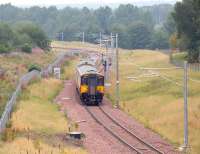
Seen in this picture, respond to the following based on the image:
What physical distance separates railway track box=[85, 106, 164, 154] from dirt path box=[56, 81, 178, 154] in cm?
33

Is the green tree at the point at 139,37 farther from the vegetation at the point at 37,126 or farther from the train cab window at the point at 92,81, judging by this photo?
the train cab window at the point at 92,81

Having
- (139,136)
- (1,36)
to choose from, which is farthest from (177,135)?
(1,36)

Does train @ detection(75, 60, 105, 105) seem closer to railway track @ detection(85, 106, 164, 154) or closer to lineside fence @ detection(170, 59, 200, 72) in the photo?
railway track @ detection(85, 106, 164, 154)

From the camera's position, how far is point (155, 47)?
183 metres

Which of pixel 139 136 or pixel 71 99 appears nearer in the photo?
pixel 139 136

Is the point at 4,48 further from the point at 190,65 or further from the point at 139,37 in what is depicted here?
the point at 139,37

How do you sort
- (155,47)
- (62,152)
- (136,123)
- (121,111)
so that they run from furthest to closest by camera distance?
(155,47) → (121,111) → (136,123) → (62,152)

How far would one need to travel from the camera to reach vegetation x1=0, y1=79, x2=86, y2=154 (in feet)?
101

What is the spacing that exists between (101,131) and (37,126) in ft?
13.2

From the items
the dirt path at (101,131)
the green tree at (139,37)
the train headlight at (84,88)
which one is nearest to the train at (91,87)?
the train headlight at (84,88)

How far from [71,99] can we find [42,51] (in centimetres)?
7367

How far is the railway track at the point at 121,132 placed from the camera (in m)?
33.2

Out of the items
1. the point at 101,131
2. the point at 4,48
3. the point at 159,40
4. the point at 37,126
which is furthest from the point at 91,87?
the point at 159,40

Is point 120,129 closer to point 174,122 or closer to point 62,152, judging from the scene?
point 174,122
